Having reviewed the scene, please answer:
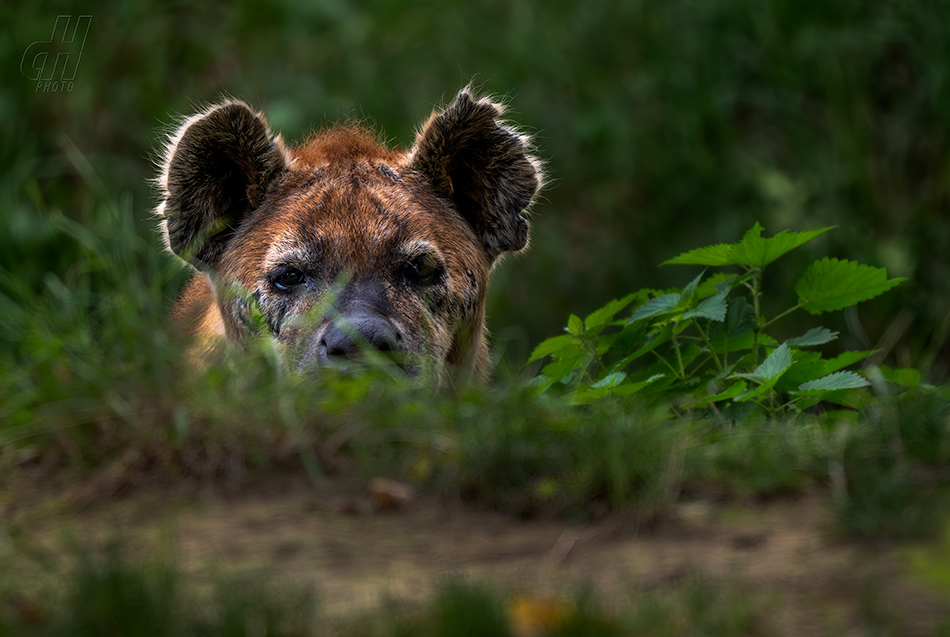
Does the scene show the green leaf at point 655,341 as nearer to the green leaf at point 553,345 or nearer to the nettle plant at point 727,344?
the nettle plant at point 727,344

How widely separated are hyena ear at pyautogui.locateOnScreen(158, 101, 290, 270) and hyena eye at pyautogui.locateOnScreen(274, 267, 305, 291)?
0.39 m

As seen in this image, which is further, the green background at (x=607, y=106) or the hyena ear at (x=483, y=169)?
the green background at (x=607, y=106)

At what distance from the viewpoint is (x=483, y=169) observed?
4.72m

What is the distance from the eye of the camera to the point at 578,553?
2086 millimetres

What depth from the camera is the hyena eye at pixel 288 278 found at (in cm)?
411

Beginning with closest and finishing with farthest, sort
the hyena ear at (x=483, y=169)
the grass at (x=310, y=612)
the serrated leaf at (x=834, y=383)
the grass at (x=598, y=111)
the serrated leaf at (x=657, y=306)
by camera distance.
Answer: the grass at (x=310, y=612)
the serrated leaf at (x=834, y=383)
the serrated leaf at (x=657, y=306)
the hyena ear at (x=483, y=169)
the grass at (x=598, y=111)

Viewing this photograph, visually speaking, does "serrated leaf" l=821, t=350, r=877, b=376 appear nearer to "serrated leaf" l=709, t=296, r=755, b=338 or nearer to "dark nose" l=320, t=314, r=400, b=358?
"serrated leaf" l=709, t=296, r=755, b=338

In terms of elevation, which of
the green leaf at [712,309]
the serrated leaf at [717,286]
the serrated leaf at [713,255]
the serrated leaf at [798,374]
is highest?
the serrated leaf at [713,255]

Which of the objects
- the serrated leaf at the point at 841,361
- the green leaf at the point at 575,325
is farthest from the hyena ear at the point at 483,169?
the serrated leaf at the point at 841,361

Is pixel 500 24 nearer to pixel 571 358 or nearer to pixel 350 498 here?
pixel 571 358

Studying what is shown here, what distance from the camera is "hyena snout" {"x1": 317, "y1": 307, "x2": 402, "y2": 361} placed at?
3.48m

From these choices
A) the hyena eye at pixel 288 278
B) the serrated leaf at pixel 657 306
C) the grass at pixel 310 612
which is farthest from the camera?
the hyena eye at pixel 288 278

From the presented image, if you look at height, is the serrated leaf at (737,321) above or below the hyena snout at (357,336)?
below

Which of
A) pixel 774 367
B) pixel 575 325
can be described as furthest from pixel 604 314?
pixel 774 367
